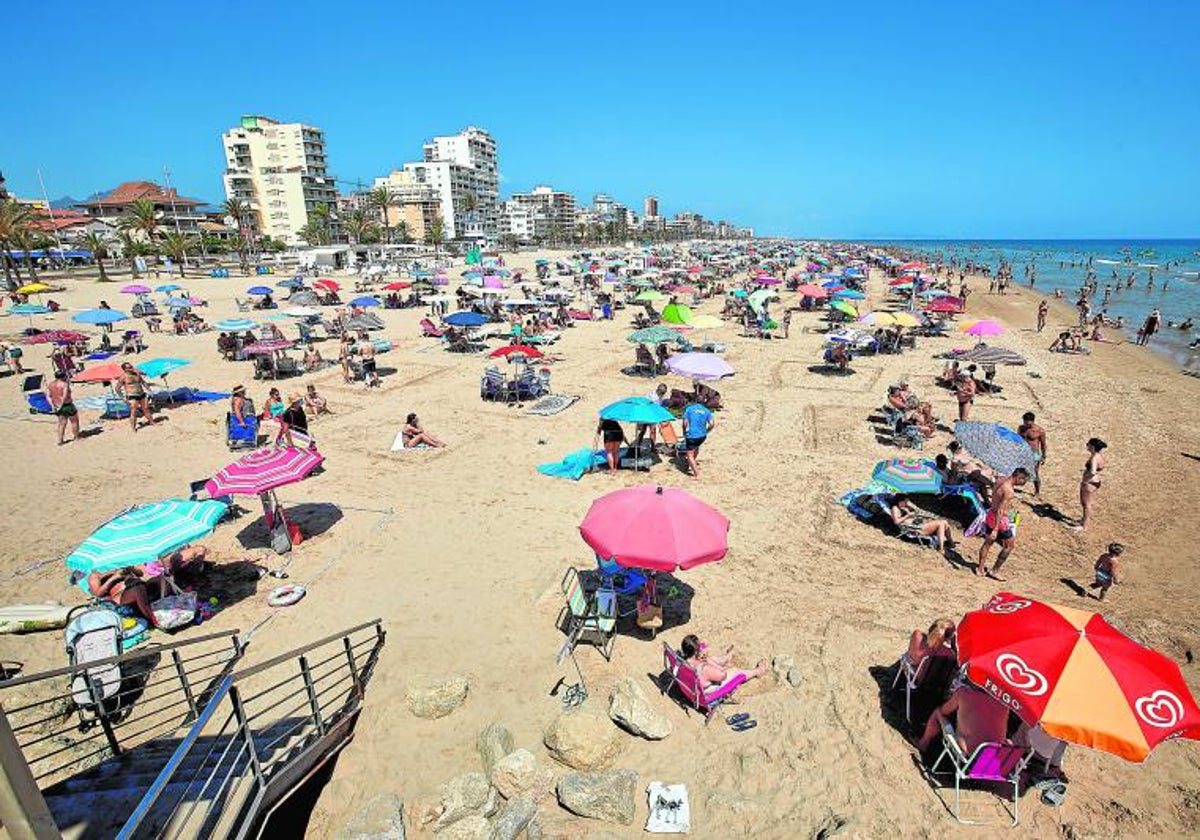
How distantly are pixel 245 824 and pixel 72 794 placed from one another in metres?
1.30

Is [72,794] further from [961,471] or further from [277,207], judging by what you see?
[277,207]

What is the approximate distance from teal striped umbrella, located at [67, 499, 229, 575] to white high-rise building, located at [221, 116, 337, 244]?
10093 centimetres

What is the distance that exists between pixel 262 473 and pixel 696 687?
601 centimetres

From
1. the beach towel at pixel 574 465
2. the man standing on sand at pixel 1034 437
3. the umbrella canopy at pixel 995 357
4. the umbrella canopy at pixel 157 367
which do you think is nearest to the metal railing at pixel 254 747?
the beach towel at pixel 574 465

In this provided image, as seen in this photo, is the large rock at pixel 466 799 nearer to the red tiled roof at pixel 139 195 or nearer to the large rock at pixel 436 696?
the large rock at pixel 436 696

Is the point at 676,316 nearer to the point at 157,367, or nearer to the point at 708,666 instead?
the point at 157,367

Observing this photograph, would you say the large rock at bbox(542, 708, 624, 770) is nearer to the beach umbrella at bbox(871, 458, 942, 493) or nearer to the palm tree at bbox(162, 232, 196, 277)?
the beach umbrella at bbox(871, 458, 942, 493)

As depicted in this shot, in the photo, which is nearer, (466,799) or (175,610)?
(466,799)

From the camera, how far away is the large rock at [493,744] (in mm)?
5217

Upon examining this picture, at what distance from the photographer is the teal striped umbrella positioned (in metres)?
6.16

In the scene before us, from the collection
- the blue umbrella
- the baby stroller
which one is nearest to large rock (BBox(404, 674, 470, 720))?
the baby stroller

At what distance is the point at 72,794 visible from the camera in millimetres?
4156

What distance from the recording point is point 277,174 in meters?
94.1

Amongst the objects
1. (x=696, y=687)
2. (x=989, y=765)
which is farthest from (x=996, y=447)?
(x=696, y=687)
